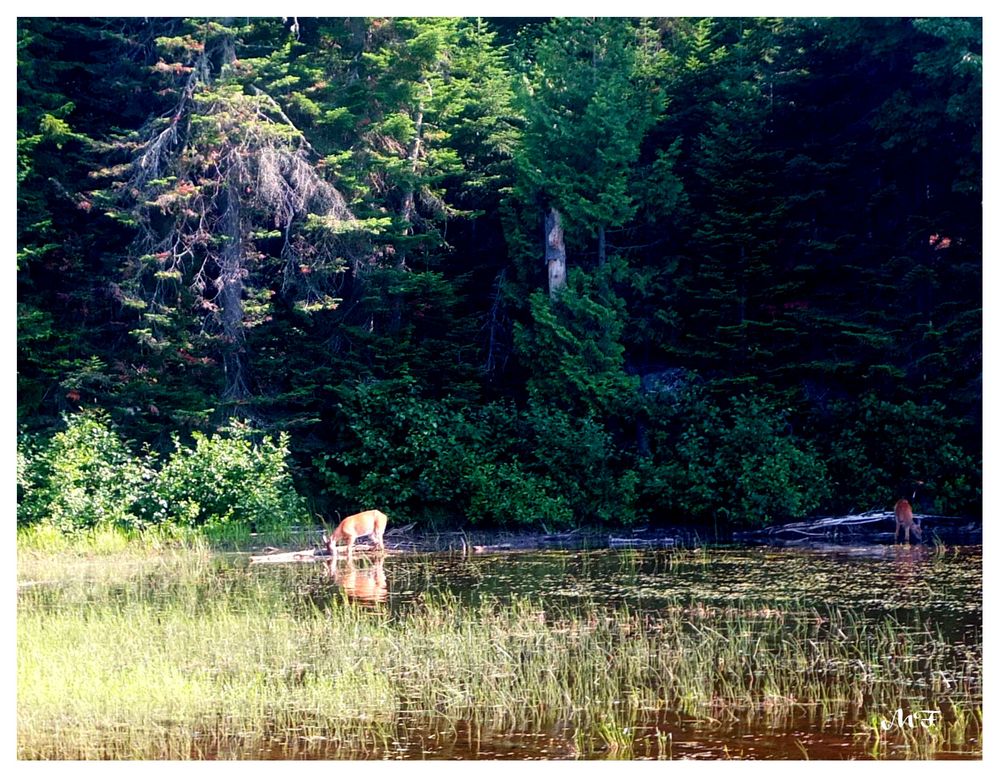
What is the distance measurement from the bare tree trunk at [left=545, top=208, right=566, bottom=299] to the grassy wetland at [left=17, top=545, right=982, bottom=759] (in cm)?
785

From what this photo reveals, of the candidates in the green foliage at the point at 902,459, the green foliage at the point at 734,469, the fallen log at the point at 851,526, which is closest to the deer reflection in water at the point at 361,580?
the green foliage at the point at 734,469

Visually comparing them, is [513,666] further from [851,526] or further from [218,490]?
[218,490]

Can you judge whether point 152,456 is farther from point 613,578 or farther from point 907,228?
point 907,228

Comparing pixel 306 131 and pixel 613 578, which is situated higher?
pixel 306 131

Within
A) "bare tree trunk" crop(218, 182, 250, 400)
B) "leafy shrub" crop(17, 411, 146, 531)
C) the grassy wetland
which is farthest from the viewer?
"bare tree trunk" crop(218, 182, 250, 400)

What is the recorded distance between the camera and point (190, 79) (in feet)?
62.8

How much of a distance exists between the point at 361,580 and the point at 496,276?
29.5 ft

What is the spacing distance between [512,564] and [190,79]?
32.0ft

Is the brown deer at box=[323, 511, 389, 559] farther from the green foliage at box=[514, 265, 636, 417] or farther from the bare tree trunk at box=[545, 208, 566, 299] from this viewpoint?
the bare tree trunk at box=[545, 208, 566, 299]

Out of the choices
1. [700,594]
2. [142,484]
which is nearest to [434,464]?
[142,484]

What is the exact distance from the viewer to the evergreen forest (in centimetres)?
1781

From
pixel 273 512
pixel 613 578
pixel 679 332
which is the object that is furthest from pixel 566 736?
pixel 679 332

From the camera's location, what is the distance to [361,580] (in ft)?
44.0

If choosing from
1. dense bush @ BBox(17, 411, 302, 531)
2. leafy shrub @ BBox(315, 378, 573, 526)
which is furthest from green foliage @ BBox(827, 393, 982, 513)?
dense bush @ BBox(17, 411, 302, 531)
